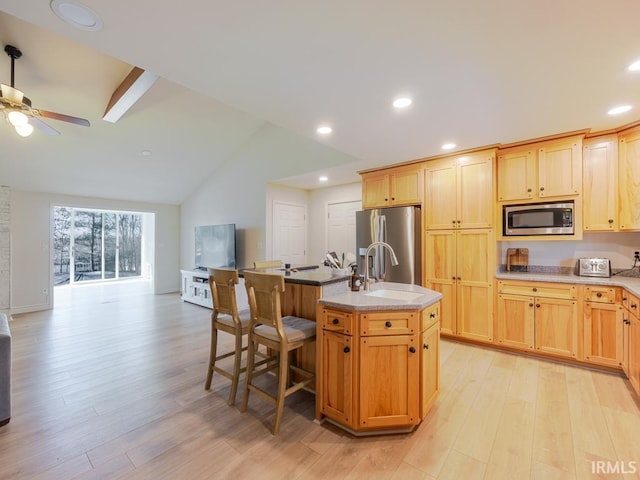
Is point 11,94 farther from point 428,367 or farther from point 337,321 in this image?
→ point 428,367

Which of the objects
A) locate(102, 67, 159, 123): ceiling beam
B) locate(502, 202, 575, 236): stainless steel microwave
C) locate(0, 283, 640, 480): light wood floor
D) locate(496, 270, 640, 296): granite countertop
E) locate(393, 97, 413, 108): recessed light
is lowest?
locate(0, 283, 640, 480): light wood floor

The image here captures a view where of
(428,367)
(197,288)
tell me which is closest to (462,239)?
(428,367)

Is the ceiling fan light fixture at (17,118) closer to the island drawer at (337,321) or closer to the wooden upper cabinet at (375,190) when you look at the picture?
Result: the island drawer at (337,321)

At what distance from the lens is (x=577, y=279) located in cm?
293

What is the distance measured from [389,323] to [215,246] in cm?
505

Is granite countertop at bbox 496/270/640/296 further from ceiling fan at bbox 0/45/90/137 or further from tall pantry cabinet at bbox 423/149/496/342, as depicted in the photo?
ceiling fan at bbox 0/45/90/137

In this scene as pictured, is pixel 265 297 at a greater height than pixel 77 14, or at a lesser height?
lesser

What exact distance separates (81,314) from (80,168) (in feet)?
8.64

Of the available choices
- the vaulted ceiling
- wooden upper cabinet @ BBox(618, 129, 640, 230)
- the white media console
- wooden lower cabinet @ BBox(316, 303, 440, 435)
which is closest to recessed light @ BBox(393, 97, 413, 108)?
the vaulted ceiling

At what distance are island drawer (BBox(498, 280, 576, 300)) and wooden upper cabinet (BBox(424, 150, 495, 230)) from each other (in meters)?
0.72

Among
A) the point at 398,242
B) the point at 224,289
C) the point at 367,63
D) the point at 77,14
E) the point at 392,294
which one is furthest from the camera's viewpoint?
the point at 398,242

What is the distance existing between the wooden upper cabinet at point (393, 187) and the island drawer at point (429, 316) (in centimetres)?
205

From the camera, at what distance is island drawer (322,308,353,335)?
75.0 inches

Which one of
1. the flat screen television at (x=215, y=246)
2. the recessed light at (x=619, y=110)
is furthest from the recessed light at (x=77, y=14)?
the flat screen television at (x=215, y=246)
